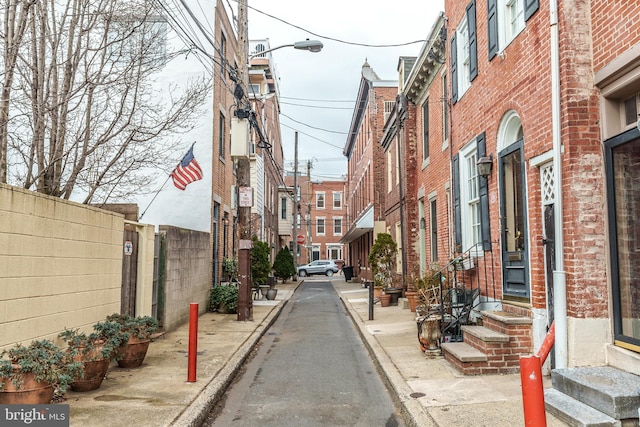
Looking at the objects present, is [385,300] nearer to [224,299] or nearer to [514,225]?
[224,299]

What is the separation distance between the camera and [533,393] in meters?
3.24

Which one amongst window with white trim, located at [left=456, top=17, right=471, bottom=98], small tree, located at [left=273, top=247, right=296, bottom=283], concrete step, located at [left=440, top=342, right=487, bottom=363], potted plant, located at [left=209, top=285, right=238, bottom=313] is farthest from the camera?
small tree, located at [left=273, top=247, right=296, bottom=283]

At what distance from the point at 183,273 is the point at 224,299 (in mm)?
2656

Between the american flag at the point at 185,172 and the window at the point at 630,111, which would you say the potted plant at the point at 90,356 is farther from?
the american flag at the point at 185,172

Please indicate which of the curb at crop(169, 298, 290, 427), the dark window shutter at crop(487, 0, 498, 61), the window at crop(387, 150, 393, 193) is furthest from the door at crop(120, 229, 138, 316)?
the window at crop(387, 150, 393, 193)

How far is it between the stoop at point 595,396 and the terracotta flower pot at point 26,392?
4.68 metres

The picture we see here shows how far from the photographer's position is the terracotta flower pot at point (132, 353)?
7.43 meters

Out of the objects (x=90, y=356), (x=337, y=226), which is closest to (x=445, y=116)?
(x=90, y=356)

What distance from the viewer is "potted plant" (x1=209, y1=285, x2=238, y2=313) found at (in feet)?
49.8

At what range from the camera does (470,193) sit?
1062 cm

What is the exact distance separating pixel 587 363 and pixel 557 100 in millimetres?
2948

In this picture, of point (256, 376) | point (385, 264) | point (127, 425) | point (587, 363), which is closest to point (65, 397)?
point (127, 425)

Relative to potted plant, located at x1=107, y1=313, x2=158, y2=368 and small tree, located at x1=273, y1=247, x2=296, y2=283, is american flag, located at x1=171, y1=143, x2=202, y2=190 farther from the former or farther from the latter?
small tree, located at x1=273, y1=247, x2=296, y2=283

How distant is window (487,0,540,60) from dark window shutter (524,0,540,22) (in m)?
0.24
